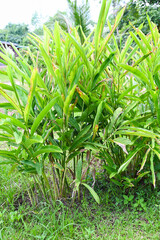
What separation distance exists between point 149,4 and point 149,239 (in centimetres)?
985

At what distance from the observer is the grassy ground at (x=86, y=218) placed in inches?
40.9

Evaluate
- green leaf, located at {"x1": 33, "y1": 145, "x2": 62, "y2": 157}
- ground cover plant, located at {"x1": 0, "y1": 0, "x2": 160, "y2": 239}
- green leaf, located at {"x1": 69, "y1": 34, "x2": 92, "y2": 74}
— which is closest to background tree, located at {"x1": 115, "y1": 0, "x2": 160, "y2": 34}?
ground cover plant, located at {"x1": 0, "y1": 0, "x2": 160, "y2": 239}

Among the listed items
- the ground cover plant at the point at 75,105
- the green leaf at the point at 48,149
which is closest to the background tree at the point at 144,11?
the ground cover plant at the point at 75,105

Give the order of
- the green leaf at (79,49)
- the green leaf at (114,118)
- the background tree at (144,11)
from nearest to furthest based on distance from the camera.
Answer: the green leaf at (79,49) < the green leaf at (114,118) < the background tree at (144,11)

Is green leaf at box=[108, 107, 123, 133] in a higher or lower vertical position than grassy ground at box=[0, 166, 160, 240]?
higher

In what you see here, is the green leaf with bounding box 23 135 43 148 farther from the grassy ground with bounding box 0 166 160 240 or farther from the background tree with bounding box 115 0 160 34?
the background tree with bounding box 115 0 160 34

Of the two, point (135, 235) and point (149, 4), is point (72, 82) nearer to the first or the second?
point (135, 235)

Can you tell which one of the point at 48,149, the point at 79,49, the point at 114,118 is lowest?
the point at 48,149

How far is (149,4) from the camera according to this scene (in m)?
8.84

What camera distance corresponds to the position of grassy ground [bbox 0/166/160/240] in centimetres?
104

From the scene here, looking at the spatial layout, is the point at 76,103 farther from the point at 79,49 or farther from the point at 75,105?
the point at 79,49

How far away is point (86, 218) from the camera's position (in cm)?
113

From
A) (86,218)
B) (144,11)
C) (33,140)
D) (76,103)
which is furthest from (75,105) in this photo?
(144,11)

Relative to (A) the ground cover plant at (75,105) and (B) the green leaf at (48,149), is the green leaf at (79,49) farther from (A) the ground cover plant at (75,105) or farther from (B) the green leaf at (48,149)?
(B) the green leaf at (48,149)
